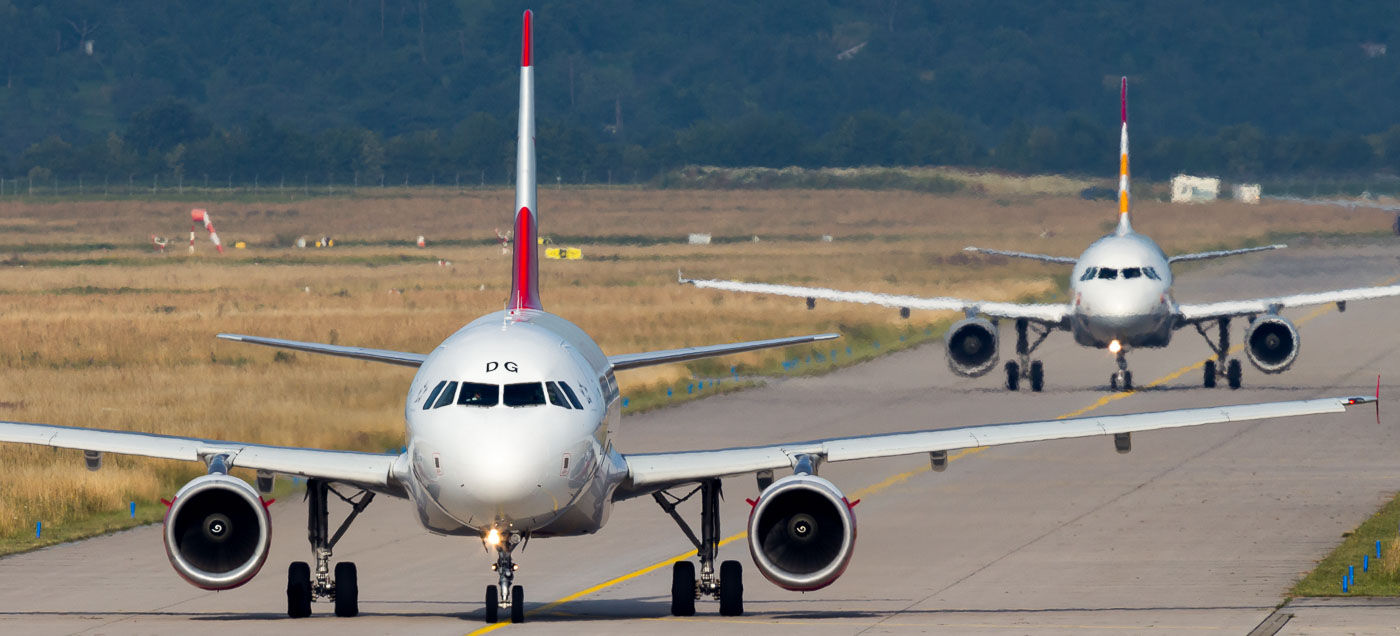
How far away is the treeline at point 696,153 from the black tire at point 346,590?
110m

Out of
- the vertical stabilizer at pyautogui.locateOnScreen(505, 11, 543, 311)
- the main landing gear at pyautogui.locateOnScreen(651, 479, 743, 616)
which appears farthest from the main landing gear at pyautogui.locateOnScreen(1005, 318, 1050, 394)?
the main landing gear at pyautogui.locateOnScreen(651, 479, 743, 616)

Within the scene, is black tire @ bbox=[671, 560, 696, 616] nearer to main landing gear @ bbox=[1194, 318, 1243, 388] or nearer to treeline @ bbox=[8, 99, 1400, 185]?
main landing gear @ bbox=[1194, 318, 1243, 388]

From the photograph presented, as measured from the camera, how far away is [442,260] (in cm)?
10025

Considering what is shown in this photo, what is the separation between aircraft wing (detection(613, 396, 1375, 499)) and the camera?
846 inches

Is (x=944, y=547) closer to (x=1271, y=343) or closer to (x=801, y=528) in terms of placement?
(x=801, y=528)

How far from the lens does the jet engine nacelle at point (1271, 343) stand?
4681cm

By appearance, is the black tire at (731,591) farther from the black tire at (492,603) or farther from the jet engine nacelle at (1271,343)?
the jet engine nacelle at (1271,343)

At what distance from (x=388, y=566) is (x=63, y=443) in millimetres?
6232

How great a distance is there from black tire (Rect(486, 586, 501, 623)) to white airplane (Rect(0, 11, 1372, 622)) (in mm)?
19

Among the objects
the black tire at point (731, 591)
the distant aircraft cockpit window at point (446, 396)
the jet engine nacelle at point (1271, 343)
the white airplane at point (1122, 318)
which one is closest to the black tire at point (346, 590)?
the distant aircraft cockpit window at point (446, 396)

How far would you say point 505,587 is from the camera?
67.2 feet

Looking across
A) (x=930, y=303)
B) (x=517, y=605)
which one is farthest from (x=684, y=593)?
(x=930, y=303)

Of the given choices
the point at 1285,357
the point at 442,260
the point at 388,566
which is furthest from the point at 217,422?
the point at 442,260

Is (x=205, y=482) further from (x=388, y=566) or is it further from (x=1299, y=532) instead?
(x=1299, y=532)
